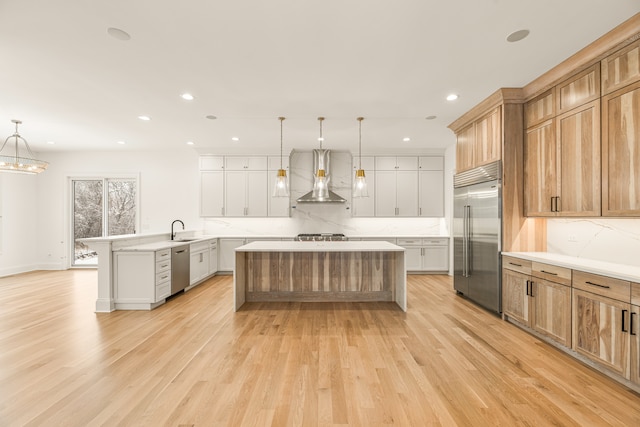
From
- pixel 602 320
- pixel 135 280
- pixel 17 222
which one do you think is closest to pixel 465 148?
pixel 602 320

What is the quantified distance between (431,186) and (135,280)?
5.97 meters

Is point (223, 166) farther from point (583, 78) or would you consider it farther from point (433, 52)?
point (583, 78)

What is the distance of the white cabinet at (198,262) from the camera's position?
17.1 feet

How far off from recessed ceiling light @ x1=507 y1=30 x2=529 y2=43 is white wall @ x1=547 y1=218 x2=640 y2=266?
77.7 inches

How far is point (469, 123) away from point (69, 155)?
862 cm

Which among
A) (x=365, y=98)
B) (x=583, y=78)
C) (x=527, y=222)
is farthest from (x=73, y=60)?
(x=527, y=222)

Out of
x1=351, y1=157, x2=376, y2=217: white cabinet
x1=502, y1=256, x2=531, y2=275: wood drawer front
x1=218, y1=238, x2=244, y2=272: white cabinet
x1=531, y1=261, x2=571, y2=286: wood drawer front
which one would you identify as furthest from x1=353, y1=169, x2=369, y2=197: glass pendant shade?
x1=218, y1=238, x2=244, y2=272: white cabinet

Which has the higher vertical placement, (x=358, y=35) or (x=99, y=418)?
(x=358, y=35)

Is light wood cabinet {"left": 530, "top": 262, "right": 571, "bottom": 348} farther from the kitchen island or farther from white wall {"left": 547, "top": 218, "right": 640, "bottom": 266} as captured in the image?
the kitchen island

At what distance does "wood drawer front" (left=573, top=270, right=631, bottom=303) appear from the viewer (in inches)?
84.7

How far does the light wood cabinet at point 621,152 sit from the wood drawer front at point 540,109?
1.93 ft

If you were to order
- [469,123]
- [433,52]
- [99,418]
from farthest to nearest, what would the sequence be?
[469,123] → [433,52] → [99,418]

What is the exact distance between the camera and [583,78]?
274 cm

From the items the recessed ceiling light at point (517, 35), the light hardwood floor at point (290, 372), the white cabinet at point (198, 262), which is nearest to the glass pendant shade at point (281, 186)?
the light hardwood floor at point (290, 372)
